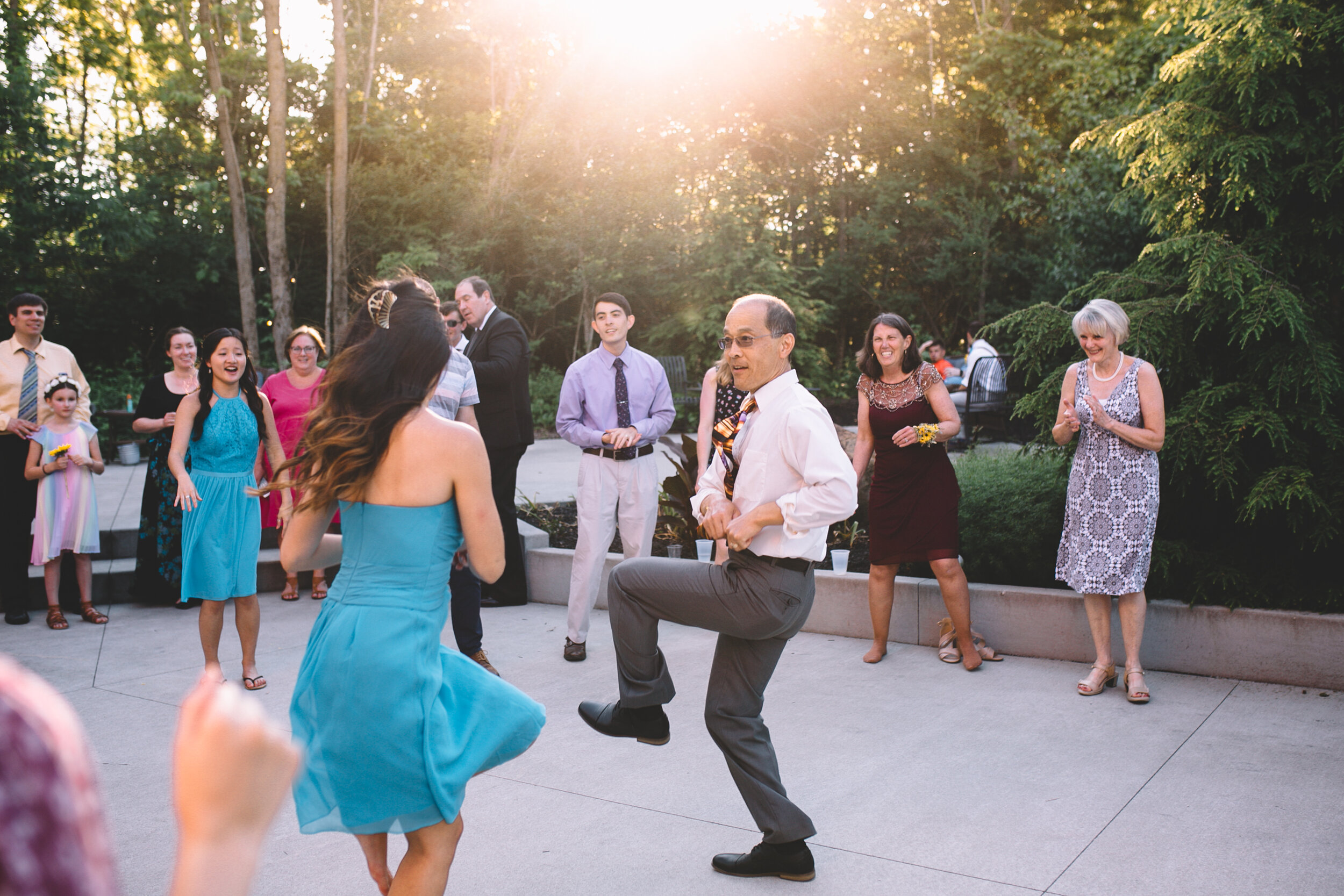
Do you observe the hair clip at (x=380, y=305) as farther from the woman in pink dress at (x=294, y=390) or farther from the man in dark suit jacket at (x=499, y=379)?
the woman in pink dress at (x=294, y=390)

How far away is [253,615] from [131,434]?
12.7 meters

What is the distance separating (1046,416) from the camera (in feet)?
20.0

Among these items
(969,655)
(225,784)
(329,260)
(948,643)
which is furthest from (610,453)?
(329,260)

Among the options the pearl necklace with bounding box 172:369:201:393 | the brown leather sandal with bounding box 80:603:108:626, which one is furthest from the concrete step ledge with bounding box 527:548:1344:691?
the brown leather sandal with bounding box 80:603:108:626

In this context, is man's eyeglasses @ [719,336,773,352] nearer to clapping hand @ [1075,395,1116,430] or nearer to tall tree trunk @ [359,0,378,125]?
clapping hand @ [1075,395,1116,430]

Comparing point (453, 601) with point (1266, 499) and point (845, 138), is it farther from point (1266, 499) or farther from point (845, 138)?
point (845, 138)

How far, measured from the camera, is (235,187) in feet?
61.4

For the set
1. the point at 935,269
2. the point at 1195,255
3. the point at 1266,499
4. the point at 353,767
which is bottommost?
the point at 353,767

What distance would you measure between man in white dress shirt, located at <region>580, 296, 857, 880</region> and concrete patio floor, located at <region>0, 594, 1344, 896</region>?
383mm

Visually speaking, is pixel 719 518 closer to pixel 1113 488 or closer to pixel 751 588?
pixel 751 588

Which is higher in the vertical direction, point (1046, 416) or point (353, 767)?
point (1046, 416)

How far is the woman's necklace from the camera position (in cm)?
514

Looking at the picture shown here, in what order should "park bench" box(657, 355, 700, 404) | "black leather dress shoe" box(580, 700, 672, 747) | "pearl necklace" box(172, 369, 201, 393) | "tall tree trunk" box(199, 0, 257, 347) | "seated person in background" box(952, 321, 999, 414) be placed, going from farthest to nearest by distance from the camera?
"tall tree trunk" box(199, 0, 257, 347) < "park bench" box(657, 355, 700, 404) < "seated person in background" box(952, 321, 999, 414) < "pearl necklace" box(172, 369, 201, 393) < "black leather dress shoe" box(580, 700, 672, 747)

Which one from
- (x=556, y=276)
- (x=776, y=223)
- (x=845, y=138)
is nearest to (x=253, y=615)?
(x=556, y=276)
